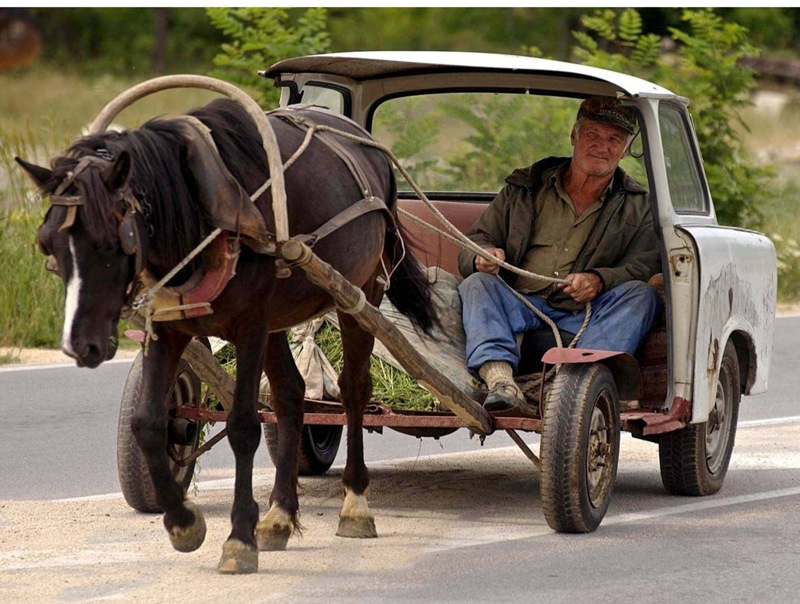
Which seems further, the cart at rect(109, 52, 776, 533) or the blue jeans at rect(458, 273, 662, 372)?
the blue jeans at rect(458, 273, 662, 372)

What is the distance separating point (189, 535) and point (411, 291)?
1.99m

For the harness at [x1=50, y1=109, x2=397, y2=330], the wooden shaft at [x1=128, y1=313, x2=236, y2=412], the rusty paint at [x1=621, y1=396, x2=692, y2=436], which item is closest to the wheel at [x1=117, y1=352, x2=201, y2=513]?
the wooden shaft at [x1=128, y1=313, x2=236, y2=412]

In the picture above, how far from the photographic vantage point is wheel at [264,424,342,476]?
25.1 ft

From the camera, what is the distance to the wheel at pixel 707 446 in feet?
23.4

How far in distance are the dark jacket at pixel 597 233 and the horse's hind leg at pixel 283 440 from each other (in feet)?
4.24

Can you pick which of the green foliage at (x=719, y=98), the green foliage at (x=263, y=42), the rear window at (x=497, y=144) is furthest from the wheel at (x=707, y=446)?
the green foliage at (x=263, y=42)

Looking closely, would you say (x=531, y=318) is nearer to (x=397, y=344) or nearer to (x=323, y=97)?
(x=397, y=344)

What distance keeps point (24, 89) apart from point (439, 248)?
18697mm

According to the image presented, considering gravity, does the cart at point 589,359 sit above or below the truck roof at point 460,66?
below

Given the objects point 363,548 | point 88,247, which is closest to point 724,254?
point 363,548

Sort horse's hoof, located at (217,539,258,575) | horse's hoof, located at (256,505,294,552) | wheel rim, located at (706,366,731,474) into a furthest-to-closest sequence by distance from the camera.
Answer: wheel rim, located at (706,366,731,474) < horse's hoof, located at (256,505,294,552) < horse's hoof, located at (217,539,258,575)

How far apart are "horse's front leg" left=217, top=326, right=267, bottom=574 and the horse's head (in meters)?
0.79

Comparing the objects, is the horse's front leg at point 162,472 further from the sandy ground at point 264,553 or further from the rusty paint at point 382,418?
the rusty paint at point 382,418

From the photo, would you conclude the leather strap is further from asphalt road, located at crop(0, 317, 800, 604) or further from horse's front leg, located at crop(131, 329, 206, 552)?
asphalt road, located at crop(0, 317, 800, 604)
